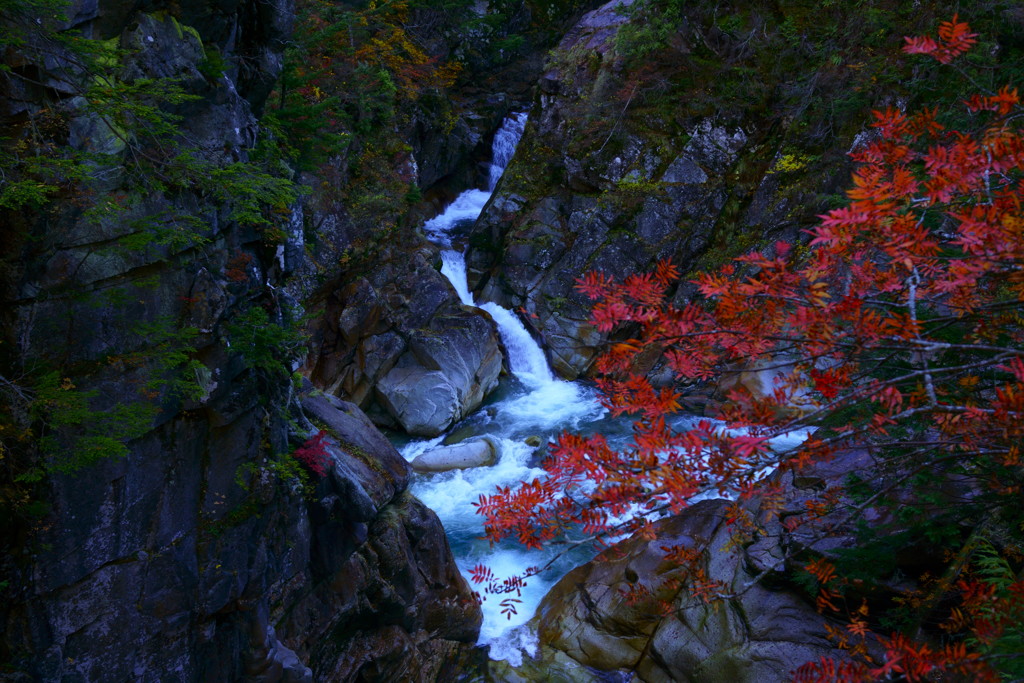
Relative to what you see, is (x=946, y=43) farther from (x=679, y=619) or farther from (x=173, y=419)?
(x=679, y=619)

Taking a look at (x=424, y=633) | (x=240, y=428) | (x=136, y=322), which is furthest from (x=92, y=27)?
(x=424, y=633)

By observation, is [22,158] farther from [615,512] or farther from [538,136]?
[538,136]

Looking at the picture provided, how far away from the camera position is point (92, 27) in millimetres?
4973

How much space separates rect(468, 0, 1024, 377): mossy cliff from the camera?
13977 mm

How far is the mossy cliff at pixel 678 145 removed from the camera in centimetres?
1398

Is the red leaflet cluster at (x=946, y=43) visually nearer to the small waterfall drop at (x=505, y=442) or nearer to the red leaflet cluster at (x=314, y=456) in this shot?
the red leaflet cluster at (x=314, y=456)

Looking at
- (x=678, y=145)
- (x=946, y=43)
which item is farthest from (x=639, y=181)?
(x=946, y=43)

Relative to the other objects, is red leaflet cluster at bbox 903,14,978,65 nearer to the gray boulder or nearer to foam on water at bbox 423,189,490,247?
the gray boulder

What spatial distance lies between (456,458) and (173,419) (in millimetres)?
7591

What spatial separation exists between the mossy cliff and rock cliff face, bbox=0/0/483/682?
10.2 m

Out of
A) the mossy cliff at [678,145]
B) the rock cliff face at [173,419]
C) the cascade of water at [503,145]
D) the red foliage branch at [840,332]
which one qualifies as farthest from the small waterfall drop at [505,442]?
the red foliage branch at [840,332]

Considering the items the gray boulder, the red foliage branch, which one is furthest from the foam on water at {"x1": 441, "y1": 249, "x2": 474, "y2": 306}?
the red foliage branch

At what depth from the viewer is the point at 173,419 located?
530cm

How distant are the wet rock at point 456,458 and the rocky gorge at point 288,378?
0.16ft
